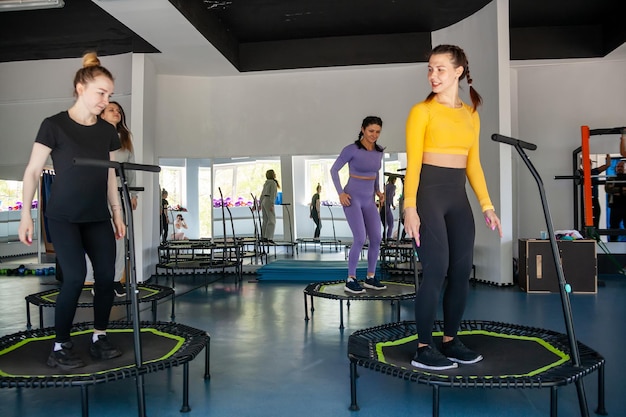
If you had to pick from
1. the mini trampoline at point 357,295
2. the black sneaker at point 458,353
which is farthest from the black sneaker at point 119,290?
the black sneaker at point 458,353

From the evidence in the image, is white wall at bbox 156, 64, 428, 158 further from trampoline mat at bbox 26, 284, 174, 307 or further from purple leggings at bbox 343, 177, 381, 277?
trampoline mat at bbox 26, 284, 174, 307

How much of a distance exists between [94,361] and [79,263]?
1.56 feet

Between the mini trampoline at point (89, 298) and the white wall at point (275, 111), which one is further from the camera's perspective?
the white wall at point (275, 111)

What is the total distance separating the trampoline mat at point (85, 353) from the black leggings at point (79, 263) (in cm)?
17

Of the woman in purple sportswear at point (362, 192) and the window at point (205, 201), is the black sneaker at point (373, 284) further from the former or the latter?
the window at point (205, 201)

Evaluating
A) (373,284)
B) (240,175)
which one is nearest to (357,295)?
(373,284)

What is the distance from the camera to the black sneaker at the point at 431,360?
7.54 ft

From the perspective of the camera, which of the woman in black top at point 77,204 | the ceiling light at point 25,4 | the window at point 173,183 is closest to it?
the woman in black top at point 77,204

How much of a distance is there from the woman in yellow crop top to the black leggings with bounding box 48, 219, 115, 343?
1419 millimetres

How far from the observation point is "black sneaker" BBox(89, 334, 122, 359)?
8.27ft

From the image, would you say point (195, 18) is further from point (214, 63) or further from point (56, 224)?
point (56, 224)

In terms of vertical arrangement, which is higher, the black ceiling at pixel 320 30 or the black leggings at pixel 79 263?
the black ceiling at pixel 320 30

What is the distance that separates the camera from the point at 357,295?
4.00 metres

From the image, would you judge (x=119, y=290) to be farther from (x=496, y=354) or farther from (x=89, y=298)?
(x=496, y=354)
